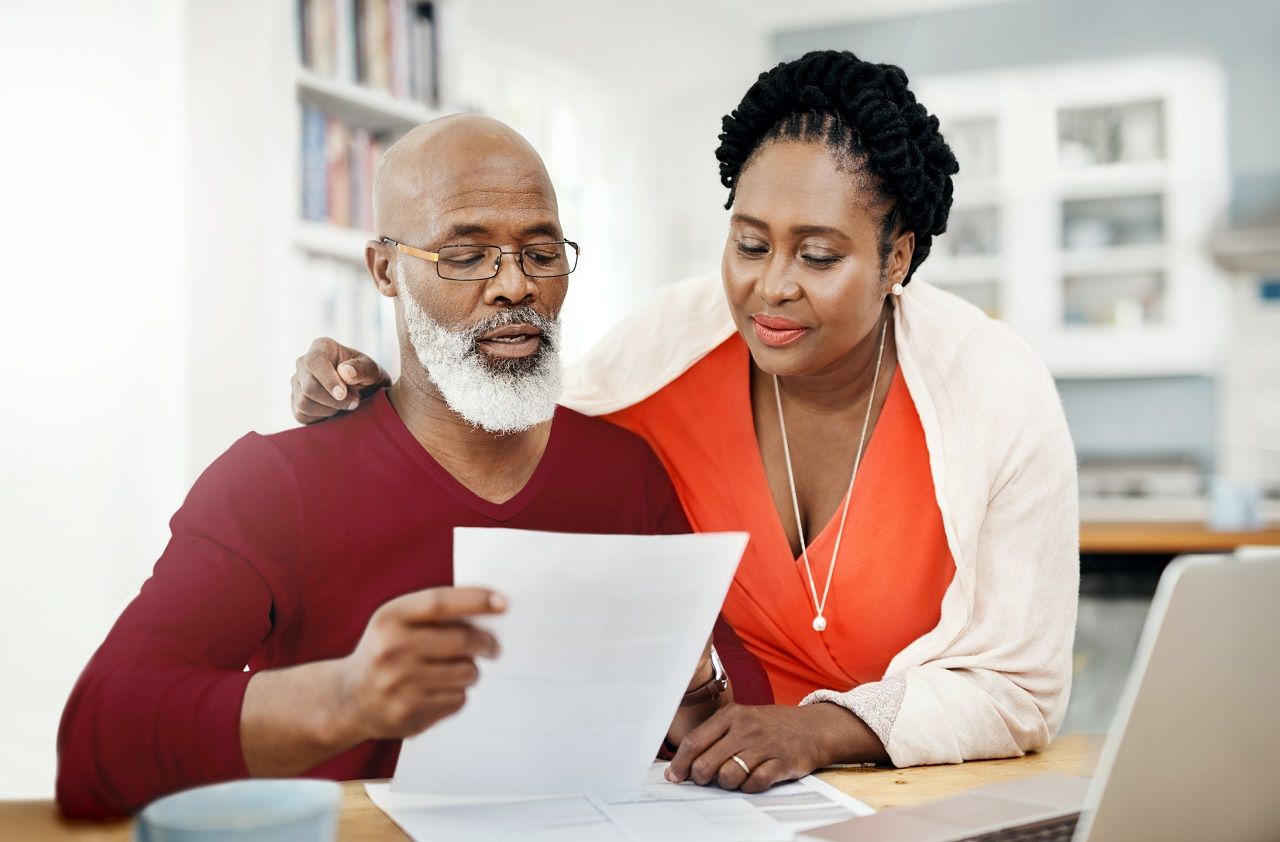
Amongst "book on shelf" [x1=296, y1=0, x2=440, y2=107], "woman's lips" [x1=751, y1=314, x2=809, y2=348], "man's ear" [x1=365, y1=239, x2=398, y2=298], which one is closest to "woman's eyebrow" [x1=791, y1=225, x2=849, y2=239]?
"woman's lips" [x1=751, y1=314, x2=809, y2=348]

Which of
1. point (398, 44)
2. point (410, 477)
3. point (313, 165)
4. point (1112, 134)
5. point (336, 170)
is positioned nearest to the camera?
point (410, 477)

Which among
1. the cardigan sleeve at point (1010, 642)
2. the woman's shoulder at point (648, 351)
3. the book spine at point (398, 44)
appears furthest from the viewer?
the book spine at point (398, 44)

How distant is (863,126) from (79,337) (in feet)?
6.00

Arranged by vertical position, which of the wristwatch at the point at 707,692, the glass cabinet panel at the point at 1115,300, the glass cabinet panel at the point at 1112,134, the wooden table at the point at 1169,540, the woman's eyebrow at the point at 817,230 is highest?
the glass cabinet panel at the point at 1112,134

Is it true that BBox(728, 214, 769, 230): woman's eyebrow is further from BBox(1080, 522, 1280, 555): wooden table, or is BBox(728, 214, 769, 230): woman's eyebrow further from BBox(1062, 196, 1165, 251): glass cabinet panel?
BBox(1062, 196, 1165, 251): glass cabinet panel

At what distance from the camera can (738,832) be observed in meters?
1.04

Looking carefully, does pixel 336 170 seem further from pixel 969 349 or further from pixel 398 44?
pixel 969 349

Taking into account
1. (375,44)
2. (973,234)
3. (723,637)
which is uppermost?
(375,44)

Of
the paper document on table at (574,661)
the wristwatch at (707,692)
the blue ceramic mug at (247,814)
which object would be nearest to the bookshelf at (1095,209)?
the wristwatch at (707,692)

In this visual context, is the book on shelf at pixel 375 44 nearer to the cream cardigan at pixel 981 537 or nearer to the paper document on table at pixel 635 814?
the cream cardigan at pixel 981 537

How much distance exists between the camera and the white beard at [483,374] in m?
1.50

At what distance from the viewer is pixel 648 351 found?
183cm

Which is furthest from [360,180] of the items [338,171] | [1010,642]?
[1010,642]

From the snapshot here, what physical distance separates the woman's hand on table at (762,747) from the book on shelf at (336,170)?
2303 mm
